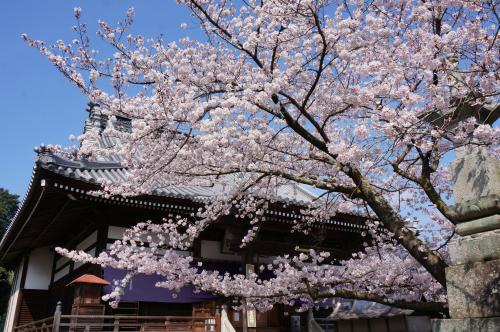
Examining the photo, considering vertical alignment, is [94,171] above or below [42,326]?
above

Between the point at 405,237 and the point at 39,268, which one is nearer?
the point at 405,237

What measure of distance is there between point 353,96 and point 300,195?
12002 millimetres

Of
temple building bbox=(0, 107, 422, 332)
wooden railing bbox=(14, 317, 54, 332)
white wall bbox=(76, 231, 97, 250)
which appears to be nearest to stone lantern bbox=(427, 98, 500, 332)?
temple building bbox=(0, 107, 422, 332)

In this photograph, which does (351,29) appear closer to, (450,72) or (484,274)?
(450,72)

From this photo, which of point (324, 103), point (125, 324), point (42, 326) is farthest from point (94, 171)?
point (324, 103)

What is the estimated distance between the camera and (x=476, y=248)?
3.53 m

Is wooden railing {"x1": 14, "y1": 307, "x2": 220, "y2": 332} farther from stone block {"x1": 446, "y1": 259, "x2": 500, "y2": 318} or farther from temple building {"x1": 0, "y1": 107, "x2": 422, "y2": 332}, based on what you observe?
stone block {"x1": 446, "y1": 259, "x2": 500, "y2": 318}

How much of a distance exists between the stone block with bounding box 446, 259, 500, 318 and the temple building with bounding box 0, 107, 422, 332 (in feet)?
18.6

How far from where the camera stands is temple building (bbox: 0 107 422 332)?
26.4 ft

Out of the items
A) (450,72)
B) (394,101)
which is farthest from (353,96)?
(450,72)

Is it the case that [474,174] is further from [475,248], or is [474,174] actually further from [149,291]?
[149,291]

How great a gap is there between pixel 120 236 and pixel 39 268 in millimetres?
5883

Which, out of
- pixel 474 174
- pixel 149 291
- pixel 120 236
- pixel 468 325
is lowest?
pixel 468 325

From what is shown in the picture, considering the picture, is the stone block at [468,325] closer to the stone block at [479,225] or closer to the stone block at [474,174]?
the stone block at [479,225]
